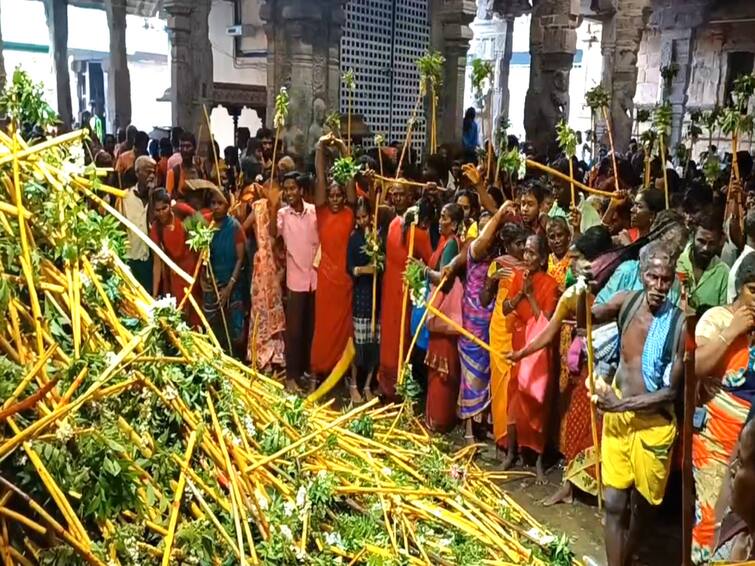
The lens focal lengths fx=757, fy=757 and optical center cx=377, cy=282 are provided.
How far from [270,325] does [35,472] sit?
4.47 metres

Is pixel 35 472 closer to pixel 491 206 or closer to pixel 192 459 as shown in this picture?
pixel 192 459

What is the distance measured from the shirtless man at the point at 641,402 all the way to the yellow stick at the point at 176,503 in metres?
1.90

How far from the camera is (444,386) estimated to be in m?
5.31

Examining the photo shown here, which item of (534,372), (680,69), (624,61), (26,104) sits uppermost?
(680,69)

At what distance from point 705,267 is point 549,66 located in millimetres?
7923

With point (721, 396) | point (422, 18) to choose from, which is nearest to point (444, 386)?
point (721, 396)

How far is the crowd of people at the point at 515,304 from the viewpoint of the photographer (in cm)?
317

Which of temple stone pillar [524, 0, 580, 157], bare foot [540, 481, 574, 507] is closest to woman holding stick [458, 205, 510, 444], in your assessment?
bare foot [540, 481, 574, 507]

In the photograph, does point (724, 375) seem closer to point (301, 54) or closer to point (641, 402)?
point (641, 402)

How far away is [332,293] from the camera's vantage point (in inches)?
230

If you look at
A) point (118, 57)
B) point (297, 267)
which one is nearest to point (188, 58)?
point (118, 57)

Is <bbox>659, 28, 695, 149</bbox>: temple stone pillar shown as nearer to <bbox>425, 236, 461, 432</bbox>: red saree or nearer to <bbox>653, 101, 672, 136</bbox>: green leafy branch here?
<bbox>653, 101, 672, 136</bbox>: green leafy branch

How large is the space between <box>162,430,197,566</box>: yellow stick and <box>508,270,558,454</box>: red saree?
2.91 m

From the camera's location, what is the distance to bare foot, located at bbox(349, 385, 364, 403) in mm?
5918
